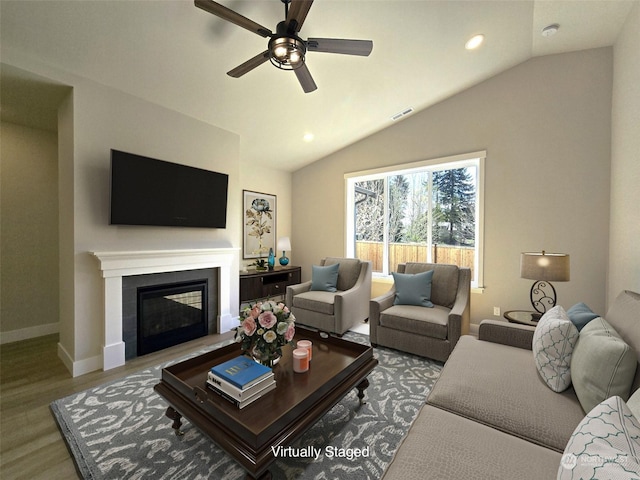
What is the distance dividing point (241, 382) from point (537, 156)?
3.77m

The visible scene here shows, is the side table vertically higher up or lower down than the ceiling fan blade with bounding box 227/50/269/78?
lower down

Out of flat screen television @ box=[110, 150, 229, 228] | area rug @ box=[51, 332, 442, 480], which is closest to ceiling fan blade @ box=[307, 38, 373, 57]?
flat screen television @ box=[110, 150, 229, 228]

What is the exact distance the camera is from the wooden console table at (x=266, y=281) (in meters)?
3.92

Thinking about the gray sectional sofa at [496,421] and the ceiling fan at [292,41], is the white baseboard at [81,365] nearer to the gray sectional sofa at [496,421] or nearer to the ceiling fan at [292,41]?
the gray sectional sofa at [496,421]

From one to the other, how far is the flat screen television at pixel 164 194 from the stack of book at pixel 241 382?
1976mm

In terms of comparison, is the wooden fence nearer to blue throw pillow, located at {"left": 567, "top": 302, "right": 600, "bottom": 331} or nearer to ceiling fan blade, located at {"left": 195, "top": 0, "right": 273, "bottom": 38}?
blue throw pillow, located at {"left": 567, "top": 302, "right": 600, "bottom": 331}

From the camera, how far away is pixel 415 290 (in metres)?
3.03

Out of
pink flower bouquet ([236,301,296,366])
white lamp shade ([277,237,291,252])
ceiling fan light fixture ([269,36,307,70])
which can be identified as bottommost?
pink flower bouquet ([236,301,296,366])

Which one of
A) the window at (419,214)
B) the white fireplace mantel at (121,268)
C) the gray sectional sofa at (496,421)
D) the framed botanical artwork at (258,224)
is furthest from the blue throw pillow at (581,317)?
the framed botanical artwork at (258,224)

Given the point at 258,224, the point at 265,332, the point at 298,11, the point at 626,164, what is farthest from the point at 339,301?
the point at 626,164

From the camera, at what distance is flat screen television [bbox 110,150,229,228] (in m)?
2.56

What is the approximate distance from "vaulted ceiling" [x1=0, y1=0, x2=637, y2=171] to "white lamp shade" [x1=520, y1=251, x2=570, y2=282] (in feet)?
7.03

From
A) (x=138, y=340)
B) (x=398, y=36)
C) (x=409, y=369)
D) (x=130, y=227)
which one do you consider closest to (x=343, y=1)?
(x=398, y=36)


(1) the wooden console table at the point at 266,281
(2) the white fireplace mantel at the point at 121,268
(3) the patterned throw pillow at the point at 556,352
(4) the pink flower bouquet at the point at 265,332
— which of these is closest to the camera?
(3) the patterned throw pillow at the point at 556,352
